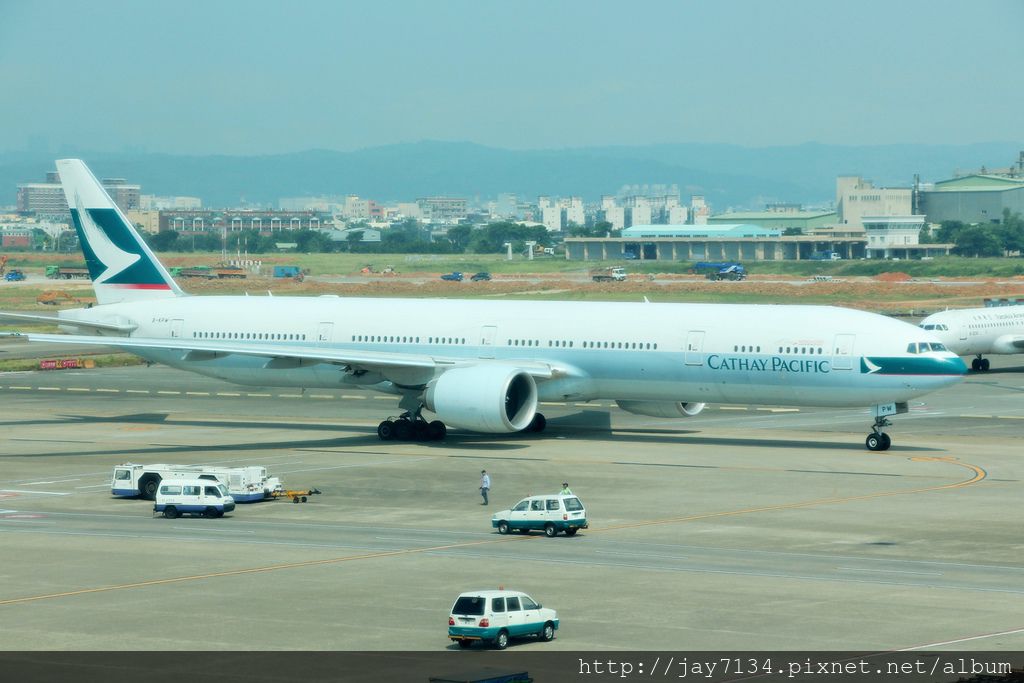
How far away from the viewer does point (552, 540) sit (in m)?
38.9

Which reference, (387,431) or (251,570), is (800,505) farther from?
(387,431)

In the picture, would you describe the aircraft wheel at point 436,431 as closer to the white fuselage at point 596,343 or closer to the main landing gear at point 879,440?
the white fuselage at point 596,343

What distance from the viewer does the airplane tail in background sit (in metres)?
Result: 69.8

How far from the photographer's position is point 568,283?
632 ft

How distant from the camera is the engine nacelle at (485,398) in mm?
56406

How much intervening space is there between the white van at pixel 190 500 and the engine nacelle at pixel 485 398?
1519 cm

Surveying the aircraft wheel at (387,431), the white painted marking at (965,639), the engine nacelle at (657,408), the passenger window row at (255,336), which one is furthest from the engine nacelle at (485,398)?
the white painted marking at (965,639)

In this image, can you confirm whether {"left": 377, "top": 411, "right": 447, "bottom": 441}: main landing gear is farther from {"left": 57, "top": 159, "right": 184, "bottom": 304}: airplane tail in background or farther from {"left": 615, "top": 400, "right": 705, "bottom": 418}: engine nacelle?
{"left": 57, "top": 159, "right": 184, "bottom": 304}: airplane tail in background

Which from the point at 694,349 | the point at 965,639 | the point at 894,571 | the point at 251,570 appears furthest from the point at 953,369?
the point at 251,570

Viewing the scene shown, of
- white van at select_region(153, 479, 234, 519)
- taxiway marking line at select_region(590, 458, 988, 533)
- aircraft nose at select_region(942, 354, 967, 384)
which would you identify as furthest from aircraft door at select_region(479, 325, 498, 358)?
white van at select_region(153, 479, 234, 519)

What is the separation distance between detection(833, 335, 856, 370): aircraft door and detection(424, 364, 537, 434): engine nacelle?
11713 mm

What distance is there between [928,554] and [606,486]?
13808mm

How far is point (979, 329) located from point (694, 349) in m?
41.5

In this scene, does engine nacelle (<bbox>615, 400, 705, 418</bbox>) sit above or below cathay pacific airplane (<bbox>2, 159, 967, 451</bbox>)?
below
